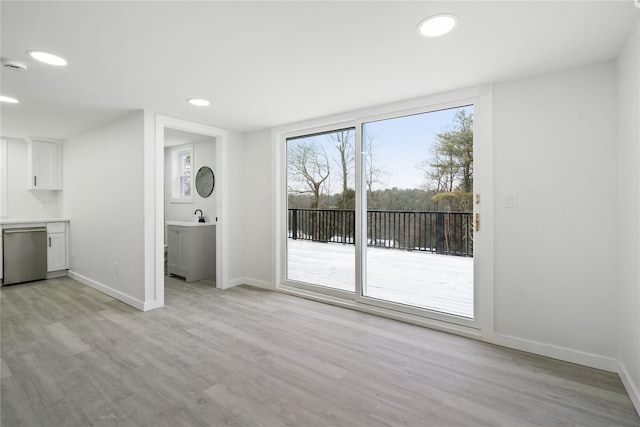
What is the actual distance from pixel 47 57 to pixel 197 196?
11.0ft

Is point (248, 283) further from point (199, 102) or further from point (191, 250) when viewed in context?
point (199, 102)

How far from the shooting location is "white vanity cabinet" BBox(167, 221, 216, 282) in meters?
A: 4.71

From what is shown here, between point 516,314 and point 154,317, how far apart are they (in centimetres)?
353

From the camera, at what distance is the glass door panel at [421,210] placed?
300 cm

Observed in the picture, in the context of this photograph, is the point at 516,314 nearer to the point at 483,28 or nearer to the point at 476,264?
the point at 476,264

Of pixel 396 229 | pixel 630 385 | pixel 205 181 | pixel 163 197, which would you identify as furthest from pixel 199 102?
pixel 630 385

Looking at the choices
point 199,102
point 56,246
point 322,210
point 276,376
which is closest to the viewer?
point 276,376

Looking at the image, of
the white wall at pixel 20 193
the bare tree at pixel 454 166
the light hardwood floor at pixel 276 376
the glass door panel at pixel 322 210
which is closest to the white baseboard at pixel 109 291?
the light hardwood floor at pixel 276 376

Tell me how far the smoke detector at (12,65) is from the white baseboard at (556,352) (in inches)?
171

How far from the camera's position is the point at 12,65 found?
2.23m

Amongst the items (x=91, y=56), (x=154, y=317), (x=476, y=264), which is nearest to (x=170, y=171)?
(x=154, y=317)

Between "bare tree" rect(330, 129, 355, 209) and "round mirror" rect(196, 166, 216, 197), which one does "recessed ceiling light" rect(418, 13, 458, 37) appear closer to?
"bare tree" rect(330, 129, 355, 209)

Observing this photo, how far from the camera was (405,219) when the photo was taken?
331 cm

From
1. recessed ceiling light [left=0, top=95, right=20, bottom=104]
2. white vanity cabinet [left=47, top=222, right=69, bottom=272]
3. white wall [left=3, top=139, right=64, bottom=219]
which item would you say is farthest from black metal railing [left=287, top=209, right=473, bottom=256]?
white wall [left=3, top=139, right=64, bottom=219]
